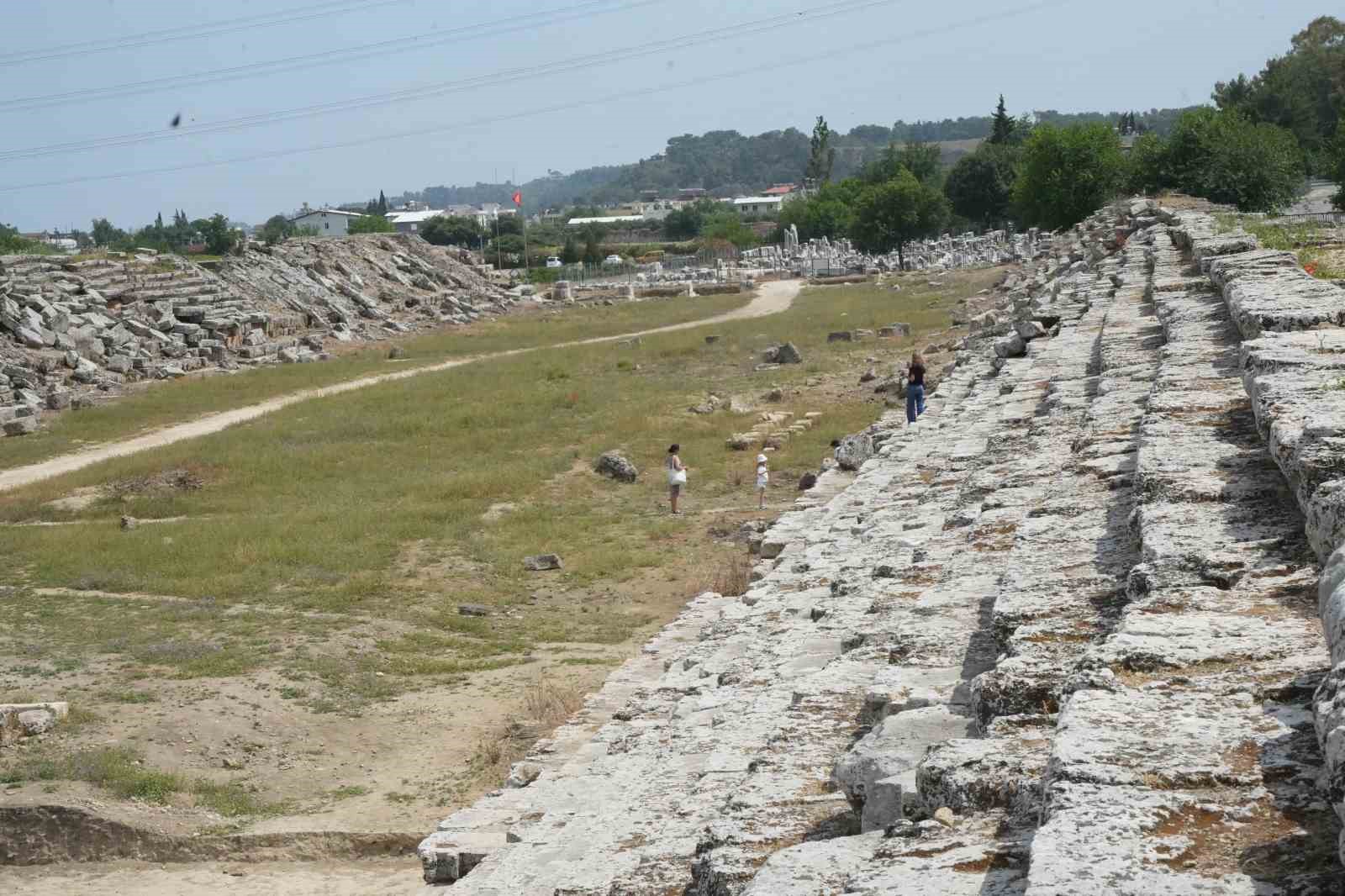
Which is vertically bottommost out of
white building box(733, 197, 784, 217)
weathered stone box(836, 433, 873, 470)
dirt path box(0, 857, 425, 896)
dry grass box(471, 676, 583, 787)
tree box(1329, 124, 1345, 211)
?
dirt path box(0, 857, 425, 896)

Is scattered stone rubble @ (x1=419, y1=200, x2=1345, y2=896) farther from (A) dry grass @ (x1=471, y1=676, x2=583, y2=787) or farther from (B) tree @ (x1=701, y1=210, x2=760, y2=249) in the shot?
(B) tree @ (x1=701, y1=210, x2=760, y2=249)

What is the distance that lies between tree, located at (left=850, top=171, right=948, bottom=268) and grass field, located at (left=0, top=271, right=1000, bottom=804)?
46352 mm

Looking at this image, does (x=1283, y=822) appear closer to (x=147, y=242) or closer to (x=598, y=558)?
(x=598, y=558)

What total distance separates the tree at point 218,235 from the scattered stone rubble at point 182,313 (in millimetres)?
23145

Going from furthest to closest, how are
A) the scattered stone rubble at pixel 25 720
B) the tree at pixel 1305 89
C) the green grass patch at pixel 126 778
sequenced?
the tree at pixel 1305 89
the scattered stone rubble at pixel 25 720
the green grass patch at pixel 126 778

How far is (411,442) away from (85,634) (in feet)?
40.7

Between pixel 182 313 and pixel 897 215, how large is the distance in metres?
44.9

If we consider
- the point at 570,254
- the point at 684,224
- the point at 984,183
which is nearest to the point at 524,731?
the point at 984,183

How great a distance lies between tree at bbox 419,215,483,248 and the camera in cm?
12212

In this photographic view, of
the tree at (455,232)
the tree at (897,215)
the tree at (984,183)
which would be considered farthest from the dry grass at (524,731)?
the tree at (455,232)

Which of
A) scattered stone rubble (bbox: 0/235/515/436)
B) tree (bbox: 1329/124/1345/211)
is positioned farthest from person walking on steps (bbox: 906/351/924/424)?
scattered stone rubble (bbox: 0/235/515/436)

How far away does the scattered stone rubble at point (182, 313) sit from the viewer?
37281 millimetres

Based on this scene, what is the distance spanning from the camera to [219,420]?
101 feet

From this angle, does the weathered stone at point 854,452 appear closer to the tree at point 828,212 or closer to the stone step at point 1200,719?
the stone step at point 1200,719
